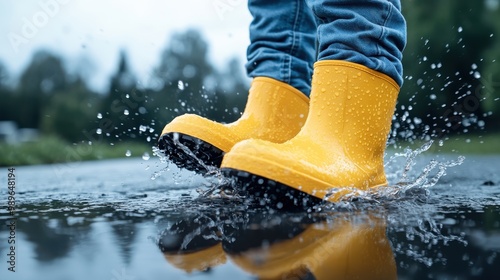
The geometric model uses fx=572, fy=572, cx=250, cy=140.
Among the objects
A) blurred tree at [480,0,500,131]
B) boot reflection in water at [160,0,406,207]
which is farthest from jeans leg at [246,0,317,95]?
blurred tree at [480,0,500,131]

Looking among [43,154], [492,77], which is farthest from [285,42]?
[492,77]

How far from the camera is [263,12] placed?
5.87 feet

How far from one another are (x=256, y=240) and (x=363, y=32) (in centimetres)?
68

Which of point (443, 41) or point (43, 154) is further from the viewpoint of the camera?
point (443, 41)

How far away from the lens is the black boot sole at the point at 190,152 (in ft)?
4.97

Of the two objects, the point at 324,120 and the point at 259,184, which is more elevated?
the point at 324,120

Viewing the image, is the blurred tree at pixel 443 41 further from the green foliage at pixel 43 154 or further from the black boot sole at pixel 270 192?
the black boot sole at pixel 270 192

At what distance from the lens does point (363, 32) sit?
1321 mm

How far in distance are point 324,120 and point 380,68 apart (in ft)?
0.59

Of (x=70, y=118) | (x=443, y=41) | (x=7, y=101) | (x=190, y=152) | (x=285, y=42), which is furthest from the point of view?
(x=7, y=101)

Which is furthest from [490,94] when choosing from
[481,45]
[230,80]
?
[230,80]

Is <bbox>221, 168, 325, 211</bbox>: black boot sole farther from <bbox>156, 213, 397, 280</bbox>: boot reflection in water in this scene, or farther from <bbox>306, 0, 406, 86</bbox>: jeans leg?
<bbox>306, 0, 406, 86</bbox>: jeans leg

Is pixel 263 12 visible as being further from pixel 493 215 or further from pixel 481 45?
pixel 481 45

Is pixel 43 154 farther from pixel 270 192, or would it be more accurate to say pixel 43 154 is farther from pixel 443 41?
pixel 443 41
